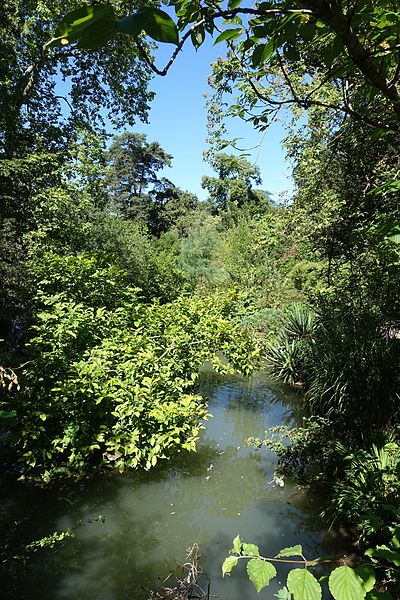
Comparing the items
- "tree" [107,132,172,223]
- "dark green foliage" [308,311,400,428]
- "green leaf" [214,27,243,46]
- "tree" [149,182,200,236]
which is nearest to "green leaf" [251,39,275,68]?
"green leaf" [214,27,243,46]

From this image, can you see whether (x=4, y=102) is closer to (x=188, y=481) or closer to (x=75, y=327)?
(x=75, y=327)

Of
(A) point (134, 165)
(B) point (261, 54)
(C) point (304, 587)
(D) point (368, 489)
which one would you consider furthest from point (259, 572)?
(A) point (134, 165)

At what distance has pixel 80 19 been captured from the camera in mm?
550

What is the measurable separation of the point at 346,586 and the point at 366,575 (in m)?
0.10

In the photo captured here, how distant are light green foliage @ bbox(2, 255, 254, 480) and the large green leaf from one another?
11.6 feet

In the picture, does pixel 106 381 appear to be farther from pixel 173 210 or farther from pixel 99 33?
pixel 173 210

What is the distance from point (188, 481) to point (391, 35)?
4735mm

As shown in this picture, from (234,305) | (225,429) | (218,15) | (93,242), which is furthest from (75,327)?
(93,242)

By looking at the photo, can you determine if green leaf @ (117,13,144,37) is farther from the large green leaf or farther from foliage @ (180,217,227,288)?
foliage @ (180,217,227,288)

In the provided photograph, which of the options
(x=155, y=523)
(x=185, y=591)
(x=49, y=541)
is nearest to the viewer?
(x=185, y=591)

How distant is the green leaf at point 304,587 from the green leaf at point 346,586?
0.10ft

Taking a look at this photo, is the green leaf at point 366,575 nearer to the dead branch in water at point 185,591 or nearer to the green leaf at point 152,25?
the green leaf at point 152,25

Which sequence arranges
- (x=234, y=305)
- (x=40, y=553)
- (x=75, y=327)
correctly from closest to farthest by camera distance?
(x=40, y=553)
(x=75, y=327)
(x=234, y=305)

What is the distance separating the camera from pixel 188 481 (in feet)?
15.2
